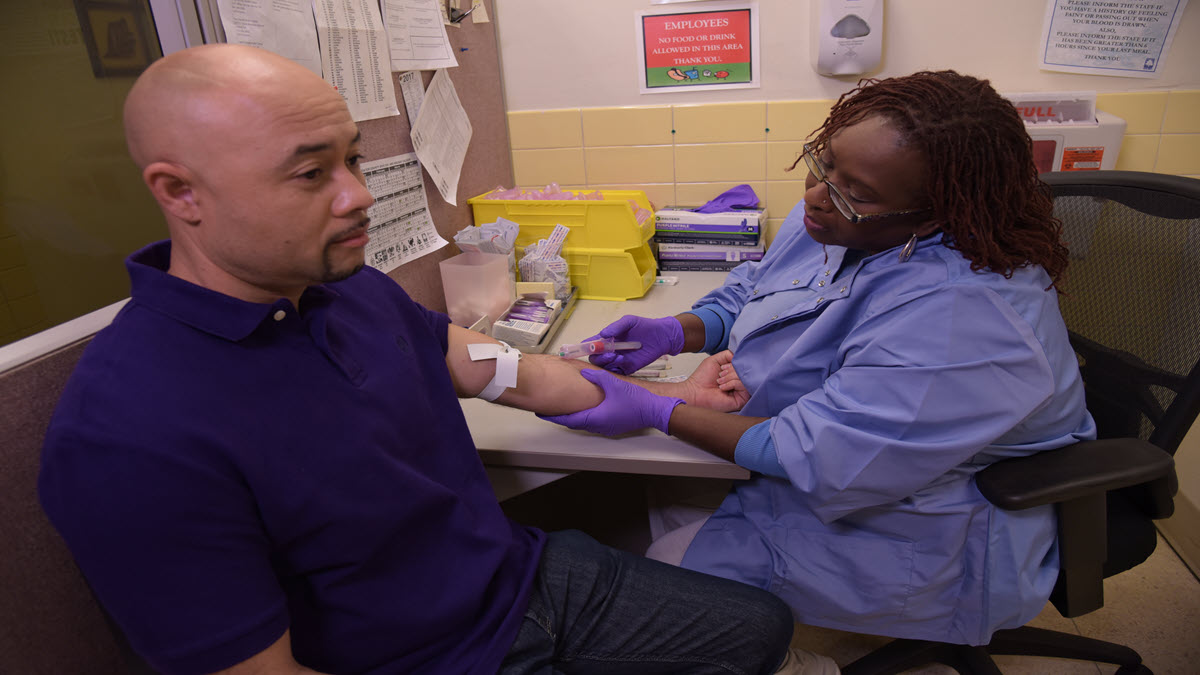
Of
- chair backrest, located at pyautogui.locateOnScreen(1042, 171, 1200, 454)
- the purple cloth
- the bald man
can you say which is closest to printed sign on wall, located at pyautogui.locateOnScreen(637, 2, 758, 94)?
the purple cloth

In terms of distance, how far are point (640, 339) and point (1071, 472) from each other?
0.79m

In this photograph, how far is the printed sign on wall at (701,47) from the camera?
1.91m

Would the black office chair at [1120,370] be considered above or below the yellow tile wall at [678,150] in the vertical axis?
below

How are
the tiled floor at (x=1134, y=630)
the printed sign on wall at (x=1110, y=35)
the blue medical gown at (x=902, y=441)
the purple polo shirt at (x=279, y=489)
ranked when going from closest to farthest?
the purple polo shirt at (x=279, y=489), the blue medical gown at (x=902, y=441), the tiled floor at (x=1134, y=630), the printed sign on wall at (x=1110, y=35)

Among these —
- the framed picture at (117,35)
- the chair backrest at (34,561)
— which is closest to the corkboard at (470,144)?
the framed picture at (117,35)

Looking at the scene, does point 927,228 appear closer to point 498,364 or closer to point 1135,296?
point 1135,296

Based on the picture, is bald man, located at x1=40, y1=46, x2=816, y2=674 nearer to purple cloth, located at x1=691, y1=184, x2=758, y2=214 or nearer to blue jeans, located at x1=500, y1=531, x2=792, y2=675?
blue jeans, located at x1=500, y1=531, x2=792, y2=675

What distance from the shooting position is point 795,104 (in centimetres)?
195

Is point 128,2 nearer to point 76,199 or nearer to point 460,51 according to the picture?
point 76,199

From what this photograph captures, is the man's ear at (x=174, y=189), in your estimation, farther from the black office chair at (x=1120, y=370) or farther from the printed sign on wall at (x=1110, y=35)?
the printed sign on wall at (x=1110, y=35)

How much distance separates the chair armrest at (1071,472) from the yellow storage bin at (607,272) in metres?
0.97

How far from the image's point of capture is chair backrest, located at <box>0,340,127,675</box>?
71 cm

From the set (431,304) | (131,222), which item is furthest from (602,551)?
(131,222)

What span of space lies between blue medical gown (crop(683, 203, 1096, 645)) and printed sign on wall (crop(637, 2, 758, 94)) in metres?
0.91
